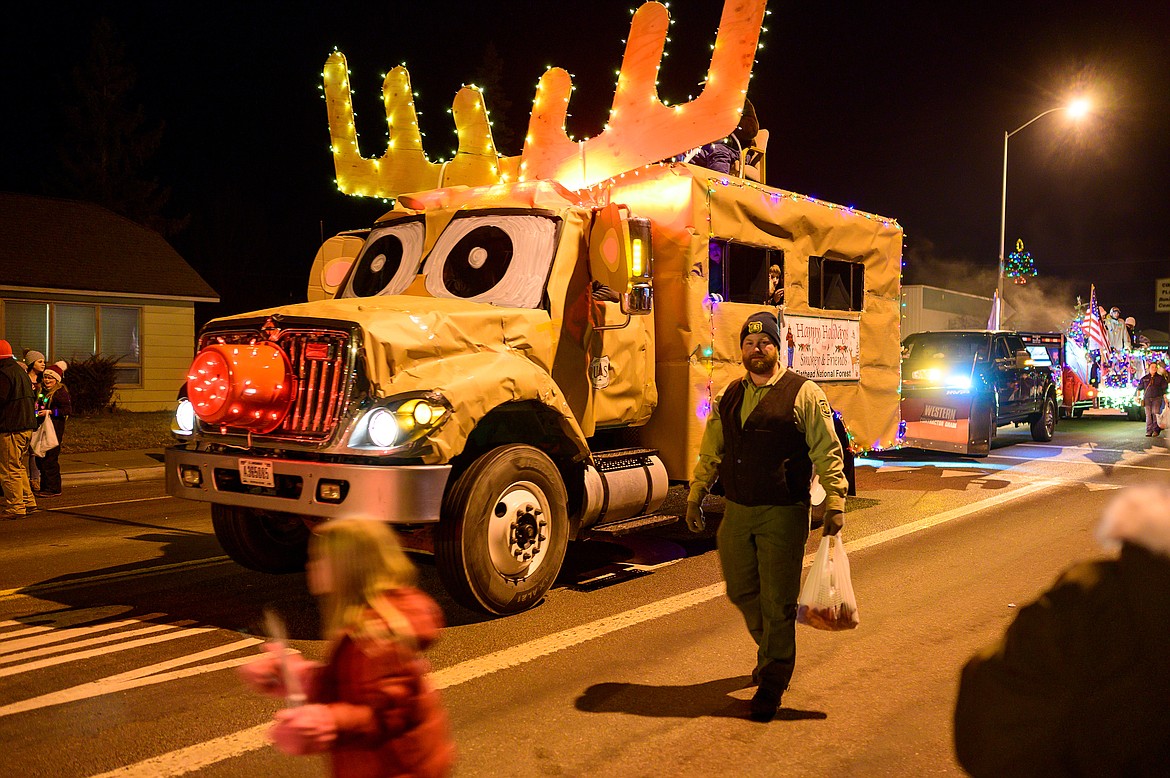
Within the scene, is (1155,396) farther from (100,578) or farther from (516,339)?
(100,578)

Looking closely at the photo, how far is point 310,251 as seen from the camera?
5091cm

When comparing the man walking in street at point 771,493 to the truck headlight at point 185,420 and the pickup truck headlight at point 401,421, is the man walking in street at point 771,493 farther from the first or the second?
the truck headlight at point 185,420

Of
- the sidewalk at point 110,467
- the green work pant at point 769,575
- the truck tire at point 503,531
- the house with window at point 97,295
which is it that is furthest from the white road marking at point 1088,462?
the house with window at point 97,295

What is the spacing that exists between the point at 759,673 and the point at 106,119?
45.6 meters

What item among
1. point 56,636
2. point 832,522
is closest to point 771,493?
point 832,522

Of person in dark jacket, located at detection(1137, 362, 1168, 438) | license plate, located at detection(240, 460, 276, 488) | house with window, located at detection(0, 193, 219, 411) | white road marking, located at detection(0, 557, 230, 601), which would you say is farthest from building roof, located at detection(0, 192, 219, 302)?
person in dark jacket, located at detection(1137, 362, 1168, 438)

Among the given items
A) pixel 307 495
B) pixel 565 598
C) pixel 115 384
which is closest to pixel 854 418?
pixel 565 598

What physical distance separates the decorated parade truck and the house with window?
16242 mm

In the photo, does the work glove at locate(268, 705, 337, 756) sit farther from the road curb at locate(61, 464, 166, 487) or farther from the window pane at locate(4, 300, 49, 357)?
the window pane at locate(4, 300, 49, 357)

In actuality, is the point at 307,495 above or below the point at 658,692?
above

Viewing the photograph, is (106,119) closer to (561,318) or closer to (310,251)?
(310,251)

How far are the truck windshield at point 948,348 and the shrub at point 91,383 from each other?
17406 mm

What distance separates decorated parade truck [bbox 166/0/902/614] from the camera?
5500 millimetres

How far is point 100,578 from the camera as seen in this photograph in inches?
277
